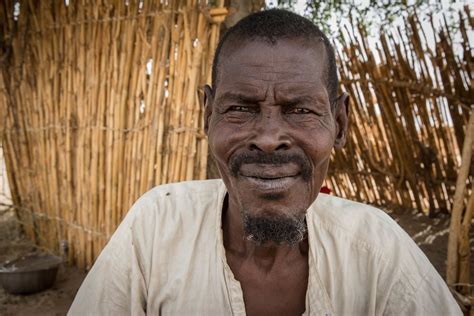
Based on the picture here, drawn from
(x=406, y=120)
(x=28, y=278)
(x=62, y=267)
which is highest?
(x=406, y=120)

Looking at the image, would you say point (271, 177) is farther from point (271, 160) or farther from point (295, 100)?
point (295, 100)

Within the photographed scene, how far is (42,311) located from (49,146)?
155 centimetres

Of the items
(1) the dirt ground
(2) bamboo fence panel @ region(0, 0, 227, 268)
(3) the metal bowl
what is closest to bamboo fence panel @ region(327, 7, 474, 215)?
(1) the dirt ground

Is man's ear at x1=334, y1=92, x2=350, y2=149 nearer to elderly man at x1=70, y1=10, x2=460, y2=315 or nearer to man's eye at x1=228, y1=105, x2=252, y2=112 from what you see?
elderly man at x1=70, y1=10, x2=460, y2=315

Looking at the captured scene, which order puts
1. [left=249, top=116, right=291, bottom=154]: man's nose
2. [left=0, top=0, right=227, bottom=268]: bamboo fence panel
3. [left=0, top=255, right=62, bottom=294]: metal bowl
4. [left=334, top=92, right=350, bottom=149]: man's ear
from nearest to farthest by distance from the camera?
[left=249, top=116, right=291, bottom=154]: man's nose → [left=334, top=92, right=350, bottom=149]: man's ear → [left=0, top=0, right=227, bottom=268]: bamboo fence panel → [left=0, top=255, right=62, bottom=294]: metal bowl

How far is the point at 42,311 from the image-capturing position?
3.48m

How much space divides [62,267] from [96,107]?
176 centimetres

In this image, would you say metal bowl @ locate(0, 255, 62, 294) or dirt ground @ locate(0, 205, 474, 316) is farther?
metal bowl @ locate(0, 255, 62, 294)

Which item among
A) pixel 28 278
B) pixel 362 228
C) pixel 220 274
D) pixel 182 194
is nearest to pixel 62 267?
pixel 28 278

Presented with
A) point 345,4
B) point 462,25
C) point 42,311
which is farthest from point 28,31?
point 462,25

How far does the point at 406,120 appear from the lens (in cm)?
484

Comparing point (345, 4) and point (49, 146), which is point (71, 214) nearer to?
point (49, 146)

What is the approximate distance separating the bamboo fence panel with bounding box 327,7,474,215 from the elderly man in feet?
10.4

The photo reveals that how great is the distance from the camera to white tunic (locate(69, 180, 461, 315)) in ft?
4.37
